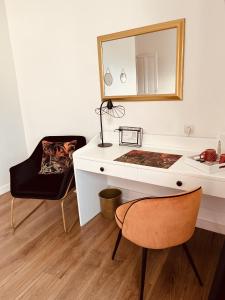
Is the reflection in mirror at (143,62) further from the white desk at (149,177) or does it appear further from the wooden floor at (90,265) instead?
the wooden floor at (90,265)

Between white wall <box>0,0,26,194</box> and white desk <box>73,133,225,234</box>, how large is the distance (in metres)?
1.38

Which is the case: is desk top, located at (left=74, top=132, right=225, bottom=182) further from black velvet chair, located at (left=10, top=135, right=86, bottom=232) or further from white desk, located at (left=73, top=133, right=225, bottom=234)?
black velvet chair, located at (left=10, top=135, right=86, bottom=232)

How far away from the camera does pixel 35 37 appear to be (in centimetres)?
267

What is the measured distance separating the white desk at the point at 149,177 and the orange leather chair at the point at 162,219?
0.84 feet

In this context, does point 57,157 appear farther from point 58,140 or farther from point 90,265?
point 90,265

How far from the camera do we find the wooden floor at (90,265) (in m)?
1.54

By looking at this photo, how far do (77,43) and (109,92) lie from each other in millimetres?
614

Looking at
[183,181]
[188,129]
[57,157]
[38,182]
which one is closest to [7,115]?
[57,157]

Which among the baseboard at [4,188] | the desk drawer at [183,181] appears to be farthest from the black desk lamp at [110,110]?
the baseboard at [4,188]

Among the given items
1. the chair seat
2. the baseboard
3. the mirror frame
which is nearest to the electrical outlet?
A: the mirror frame

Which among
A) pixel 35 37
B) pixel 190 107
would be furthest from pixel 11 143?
pixel 190 107

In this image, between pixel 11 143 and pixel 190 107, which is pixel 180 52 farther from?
pixel 11 143

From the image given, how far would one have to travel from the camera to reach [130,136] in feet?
7.47

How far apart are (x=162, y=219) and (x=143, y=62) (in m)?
1.40
